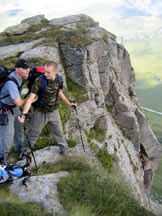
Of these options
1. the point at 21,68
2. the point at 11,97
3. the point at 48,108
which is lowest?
the point at 48,108

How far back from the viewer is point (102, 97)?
2211cm

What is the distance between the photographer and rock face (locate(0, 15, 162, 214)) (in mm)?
19203

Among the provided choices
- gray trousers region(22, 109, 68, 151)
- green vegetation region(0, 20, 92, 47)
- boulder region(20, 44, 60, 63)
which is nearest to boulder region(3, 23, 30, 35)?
green vegetation region(0, 20, 92, 47)

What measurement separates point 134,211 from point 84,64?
14281mm

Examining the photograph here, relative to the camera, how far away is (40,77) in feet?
30.4

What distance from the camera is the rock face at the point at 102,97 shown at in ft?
63.0

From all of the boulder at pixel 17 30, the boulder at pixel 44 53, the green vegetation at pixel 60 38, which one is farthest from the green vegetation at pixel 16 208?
the boulder at pixel 17 30

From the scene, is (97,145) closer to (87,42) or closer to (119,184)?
(119,184)

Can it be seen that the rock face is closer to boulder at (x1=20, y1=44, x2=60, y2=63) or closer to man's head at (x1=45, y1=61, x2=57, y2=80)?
boulder at (x1=20, y1=44, x2=60, y2=63)

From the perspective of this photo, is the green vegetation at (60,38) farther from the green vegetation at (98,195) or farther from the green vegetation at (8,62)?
the green vegetation at (98,195)

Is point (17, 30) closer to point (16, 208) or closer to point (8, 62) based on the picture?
point (8, 62)

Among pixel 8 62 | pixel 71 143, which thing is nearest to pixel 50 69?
pixel 71 143

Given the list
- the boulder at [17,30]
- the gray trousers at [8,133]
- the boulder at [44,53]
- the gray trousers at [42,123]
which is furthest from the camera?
the boulder at [17,30]

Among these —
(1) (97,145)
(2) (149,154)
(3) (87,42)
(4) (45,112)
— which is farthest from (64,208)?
(2) (149,154)
